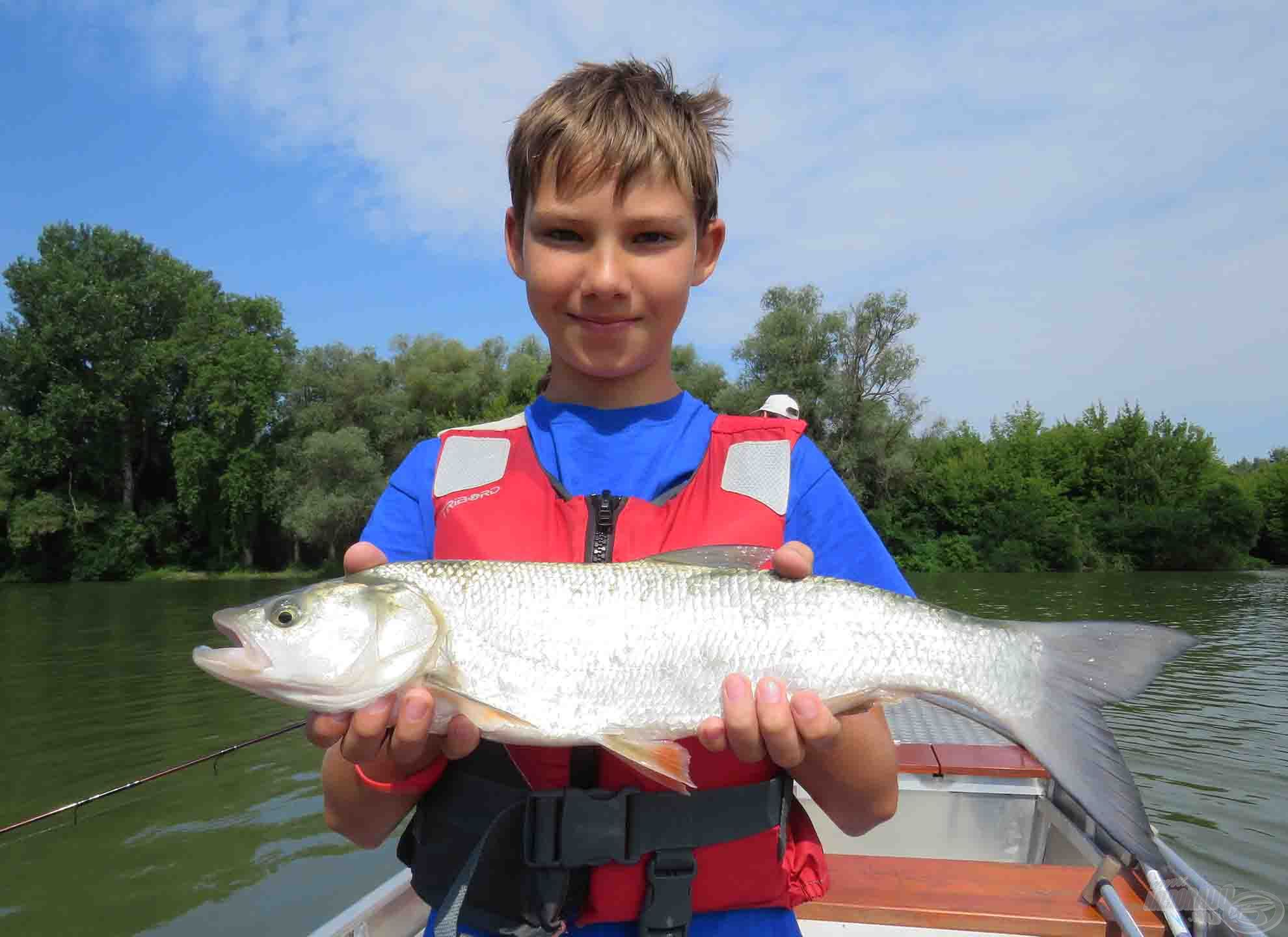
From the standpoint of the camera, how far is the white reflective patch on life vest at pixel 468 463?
260 centimetres

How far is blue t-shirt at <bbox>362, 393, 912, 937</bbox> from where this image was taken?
2473mm

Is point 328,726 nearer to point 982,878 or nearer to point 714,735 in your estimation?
point 714,735

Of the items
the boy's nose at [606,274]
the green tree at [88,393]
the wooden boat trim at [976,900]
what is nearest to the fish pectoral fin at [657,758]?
the boy's nose at [606,274]

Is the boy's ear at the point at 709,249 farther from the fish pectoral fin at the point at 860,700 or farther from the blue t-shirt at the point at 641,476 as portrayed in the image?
the fish pectoral fin at the point at 860,700

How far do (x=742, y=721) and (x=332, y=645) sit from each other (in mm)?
1076

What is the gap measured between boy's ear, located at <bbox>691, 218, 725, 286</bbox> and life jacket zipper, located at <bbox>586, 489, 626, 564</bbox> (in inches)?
32.3

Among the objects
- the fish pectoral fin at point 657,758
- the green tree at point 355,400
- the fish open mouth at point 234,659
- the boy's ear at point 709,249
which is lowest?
the fish pectoral fin at point 657,758

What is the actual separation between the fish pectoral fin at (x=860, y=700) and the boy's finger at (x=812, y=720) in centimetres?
10

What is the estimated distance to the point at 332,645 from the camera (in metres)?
2.24

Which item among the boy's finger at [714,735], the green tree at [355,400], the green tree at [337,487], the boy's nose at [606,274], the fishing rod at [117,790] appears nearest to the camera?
the boy's finger at [714,735]

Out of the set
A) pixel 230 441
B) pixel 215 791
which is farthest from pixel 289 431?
pixel 215 791

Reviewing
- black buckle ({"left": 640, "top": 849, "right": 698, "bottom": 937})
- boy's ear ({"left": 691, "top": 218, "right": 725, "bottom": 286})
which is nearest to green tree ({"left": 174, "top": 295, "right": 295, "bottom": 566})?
boy's ear ({"left": 691, "top": 218, "right": 725, "bottom": 286})

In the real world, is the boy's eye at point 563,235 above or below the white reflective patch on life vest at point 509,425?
above

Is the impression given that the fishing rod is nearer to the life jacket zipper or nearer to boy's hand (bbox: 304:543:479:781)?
boy's hand (bbox: 304:543:479:781)
